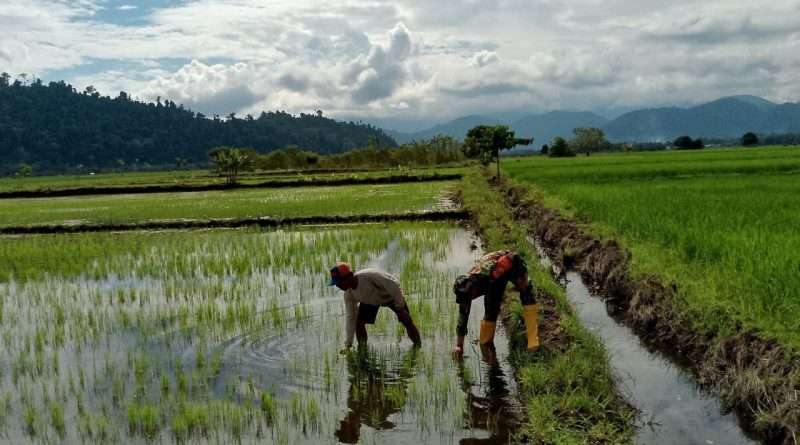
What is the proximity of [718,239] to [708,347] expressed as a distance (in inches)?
90.2

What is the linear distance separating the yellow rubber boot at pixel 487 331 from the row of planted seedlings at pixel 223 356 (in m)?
0.35

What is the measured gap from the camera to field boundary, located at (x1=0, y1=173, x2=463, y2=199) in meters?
30.0

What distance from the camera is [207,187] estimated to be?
3109cm

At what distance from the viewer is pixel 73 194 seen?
31641 mm

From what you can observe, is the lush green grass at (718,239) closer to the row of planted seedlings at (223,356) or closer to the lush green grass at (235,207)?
the row of planted seedlings at (223,356)

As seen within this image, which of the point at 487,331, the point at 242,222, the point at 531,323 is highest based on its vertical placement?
the point at 242,222

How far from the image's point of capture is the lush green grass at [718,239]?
486 centimetres

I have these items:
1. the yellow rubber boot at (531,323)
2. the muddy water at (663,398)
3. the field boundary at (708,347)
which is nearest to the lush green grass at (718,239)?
the field boundary at (708,347)

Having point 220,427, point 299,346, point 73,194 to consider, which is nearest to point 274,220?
point 299,346

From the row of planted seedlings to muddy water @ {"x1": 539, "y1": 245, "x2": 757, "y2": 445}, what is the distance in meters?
1.19

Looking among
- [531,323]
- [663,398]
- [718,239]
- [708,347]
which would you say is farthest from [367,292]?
[718,239]

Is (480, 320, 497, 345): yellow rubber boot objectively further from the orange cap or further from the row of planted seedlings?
the orange cap

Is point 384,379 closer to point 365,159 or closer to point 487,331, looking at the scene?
point 487,331

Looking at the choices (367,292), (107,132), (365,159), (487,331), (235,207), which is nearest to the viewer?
(367,292)
